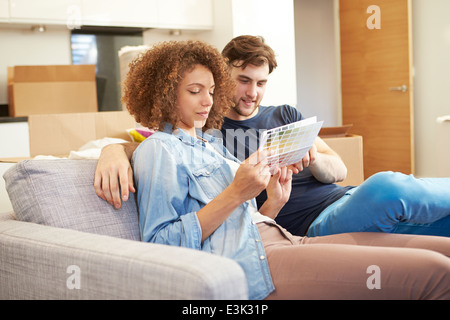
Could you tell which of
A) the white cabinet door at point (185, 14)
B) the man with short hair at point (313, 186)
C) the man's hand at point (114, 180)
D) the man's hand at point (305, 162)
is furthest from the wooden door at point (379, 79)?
the man's hand at point (114, 180)

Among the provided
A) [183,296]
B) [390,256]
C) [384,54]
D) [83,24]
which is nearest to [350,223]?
[390,256]

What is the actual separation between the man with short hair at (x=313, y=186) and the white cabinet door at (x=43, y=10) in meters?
2.03

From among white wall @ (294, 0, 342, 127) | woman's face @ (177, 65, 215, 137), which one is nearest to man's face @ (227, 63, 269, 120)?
woman's face @ (177, 65, 215, 137)

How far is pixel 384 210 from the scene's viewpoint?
4.10 ft

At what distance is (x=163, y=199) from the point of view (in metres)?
1.12

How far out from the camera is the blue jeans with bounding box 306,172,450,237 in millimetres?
1248

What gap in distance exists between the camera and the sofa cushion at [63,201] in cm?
112

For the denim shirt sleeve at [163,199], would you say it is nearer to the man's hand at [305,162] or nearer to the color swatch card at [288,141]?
the color swatch card at [288,141]

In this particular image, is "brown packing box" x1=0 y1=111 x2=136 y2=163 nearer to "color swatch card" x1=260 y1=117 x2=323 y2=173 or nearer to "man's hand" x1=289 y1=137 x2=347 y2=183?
"man's hand" x1=289 y1=137 x2=347 y2=183

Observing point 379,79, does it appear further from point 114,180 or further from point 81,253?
point 81,253

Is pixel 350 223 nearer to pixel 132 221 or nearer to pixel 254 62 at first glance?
pixel 132 221

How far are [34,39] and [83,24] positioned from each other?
40cm

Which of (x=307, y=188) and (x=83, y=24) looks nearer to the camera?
(x=307, y=188)

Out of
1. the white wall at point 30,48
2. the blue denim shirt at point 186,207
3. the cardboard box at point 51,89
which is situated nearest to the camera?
the blue denim shirt at point 186,207
